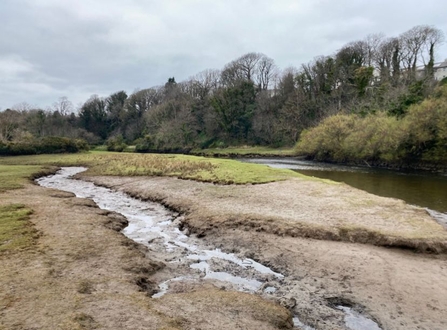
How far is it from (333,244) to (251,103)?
89.1 m

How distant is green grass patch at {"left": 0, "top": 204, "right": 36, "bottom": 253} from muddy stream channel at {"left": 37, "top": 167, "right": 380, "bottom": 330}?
3.78 metres

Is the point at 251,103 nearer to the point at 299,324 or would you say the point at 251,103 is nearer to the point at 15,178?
the point at 15,178

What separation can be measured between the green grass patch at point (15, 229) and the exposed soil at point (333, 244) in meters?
6.53

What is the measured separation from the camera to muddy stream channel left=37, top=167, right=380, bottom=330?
889cm

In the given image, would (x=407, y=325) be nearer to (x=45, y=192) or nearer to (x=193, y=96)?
(x=45, y=192)

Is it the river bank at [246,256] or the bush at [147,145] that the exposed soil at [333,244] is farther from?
the bush at [147,145]

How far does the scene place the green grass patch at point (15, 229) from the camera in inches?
431

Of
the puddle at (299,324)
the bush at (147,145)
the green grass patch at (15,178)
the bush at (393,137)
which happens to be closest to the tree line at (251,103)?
the bush at (147,145)

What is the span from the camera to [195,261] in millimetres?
11141

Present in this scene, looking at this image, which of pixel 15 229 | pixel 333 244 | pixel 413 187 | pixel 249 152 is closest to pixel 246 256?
pixel 333 244

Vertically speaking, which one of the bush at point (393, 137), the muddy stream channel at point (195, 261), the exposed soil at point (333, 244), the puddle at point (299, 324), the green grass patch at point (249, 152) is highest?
the bush at point (393, 137)

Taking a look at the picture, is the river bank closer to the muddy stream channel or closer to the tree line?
the muddy stream channel

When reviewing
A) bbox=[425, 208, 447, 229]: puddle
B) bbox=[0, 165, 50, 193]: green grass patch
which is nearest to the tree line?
bbox=[0, 165, 50, 193]: green grass patch

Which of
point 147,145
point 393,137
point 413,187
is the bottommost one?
point 413,187
